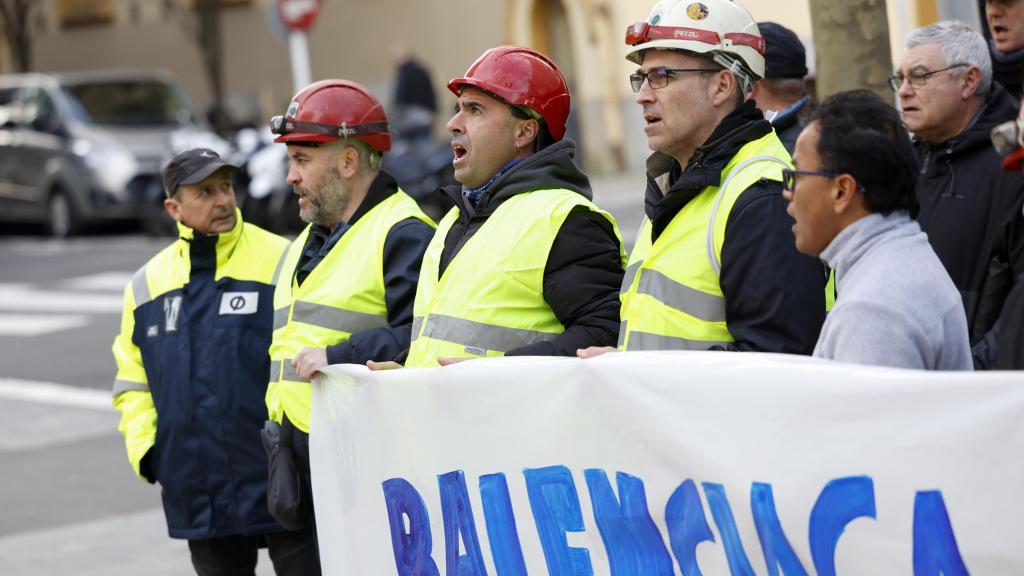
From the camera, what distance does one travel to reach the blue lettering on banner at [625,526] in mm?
3143

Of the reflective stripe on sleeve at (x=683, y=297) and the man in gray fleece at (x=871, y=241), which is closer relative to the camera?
the man in gray fleece at (x=871, y=241)

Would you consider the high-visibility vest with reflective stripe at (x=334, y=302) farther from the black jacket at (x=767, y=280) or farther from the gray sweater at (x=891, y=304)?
the gray sweater at (x=891, y=304)

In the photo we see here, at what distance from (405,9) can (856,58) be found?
20.4 meters

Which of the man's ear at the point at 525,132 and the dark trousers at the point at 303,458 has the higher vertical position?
the man's ear at the point at 525,132

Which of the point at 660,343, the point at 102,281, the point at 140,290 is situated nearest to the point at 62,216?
the point at 102,281

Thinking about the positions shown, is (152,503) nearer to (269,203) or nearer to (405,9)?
(269,203)

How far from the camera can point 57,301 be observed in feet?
53.5

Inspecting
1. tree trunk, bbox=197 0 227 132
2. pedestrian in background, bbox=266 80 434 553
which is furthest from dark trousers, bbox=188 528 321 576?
tree trunk, bbox=197 0 227 132

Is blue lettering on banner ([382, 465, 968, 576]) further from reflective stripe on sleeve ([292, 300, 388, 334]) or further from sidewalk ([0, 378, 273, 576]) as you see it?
sidewalk ([0, 378, 273, 576])

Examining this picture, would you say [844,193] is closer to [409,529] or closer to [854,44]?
[409,529]

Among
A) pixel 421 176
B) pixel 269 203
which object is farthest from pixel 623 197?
pixel 269 203

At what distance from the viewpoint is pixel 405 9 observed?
2589 cm

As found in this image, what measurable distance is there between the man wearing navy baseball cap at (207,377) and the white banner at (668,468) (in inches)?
23.9

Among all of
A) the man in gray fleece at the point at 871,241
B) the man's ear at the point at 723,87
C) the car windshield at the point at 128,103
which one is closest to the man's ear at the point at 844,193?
the man in gray fleece at the point at 871,241
